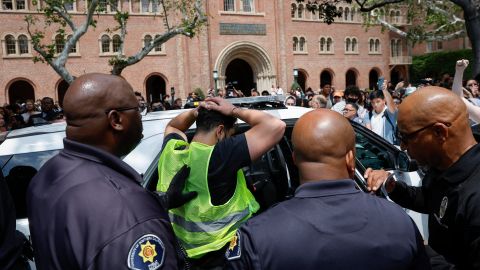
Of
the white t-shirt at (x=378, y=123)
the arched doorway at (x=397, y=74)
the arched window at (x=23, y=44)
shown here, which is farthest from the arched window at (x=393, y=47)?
the white t-shirt at (x=378, y=123)

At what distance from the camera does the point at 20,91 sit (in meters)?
27.7

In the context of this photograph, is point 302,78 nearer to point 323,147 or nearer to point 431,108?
point 431,108

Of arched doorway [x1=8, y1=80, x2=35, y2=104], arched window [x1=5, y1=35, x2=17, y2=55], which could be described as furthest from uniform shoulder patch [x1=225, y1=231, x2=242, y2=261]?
arched doorway [x1=8, y1=80, x2=35, y2=104]

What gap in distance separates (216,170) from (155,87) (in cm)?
2992

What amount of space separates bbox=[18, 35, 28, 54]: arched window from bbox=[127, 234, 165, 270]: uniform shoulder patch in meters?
28.2

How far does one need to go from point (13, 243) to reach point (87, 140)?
0.78m


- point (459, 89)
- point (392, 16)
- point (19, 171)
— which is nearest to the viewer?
point (19, 171)

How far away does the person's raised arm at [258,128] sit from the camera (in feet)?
8.34

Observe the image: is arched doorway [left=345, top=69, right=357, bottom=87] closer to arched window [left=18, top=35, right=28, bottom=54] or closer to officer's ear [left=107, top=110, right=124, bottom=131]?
arched window [left=18, top=35, right=28, bottom=54]

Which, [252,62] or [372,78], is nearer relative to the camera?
[252,62]

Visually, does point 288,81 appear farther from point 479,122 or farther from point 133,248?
point 133,248

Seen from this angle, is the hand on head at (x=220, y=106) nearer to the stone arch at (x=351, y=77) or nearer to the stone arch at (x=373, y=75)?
the stone arch at (x=351, y=77)

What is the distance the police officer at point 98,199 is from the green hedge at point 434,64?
41.1 meters

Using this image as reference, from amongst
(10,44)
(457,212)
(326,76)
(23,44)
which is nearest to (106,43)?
(23,44)
